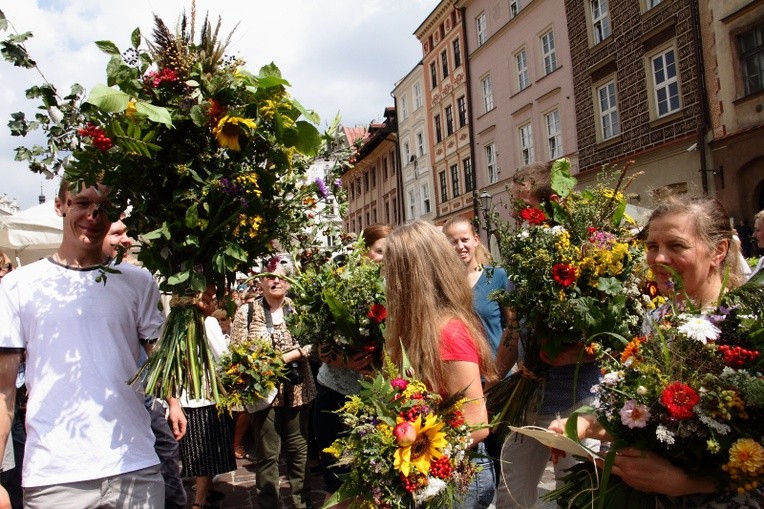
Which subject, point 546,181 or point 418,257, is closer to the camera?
point 418,257

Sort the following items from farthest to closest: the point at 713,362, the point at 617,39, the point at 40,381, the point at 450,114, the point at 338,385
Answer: the point at 450,114 → the point at 617,39 → the point at 338,385 → the point at 40,381 → the point at 713,362

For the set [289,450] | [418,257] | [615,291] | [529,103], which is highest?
[529,103]

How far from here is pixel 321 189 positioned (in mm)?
2797

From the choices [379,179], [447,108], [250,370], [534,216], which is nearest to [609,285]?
[534,216]

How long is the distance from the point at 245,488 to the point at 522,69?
2126 cm

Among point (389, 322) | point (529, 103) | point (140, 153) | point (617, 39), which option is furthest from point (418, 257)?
point (529, 103)

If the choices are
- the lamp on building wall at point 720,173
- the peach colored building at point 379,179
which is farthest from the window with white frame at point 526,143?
the peach colored building at point 379,179

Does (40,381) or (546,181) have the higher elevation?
(546,181)

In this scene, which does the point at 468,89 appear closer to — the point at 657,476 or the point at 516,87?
the point at 516,87

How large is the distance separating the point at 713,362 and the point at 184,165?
72.9 inches

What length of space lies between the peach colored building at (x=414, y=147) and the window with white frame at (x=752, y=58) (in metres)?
19.2

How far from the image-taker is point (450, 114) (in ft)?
101

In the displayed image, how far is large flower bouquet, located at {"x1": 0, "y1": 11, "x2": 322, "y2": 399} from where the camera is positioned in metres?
2.27

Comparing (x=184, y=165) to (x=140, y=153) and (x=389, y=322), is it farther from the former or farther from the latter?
(x=389, y=322)
